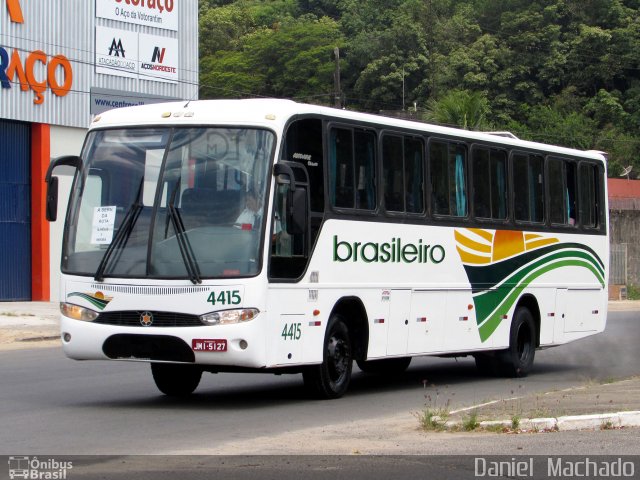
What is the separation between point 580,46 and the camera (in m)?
80.7

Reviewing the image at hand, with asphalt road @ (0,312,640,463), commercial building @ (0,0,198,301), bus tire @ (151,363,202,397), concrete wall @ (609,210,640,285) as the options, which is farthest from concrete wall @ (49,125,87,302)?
concrete wall @ (609,210,640,285)

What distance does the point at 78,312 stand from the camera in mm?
12875

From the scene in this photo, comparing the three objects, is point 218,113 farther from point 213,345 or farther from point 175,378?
point 175,378

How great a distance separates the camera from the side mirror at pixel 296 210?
41.7 ft

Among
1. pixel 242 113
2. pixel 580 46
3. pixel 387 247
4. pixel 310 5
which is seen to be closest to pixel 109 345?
pixel 242 113

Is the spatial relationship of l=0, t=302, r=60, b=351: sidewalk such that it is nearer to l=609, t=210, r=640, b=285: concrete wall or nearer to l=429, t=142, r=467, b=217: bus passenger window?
l=429, t=142, r=467, b=217: bus passenger window

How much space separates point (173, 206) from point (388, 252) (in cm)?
321

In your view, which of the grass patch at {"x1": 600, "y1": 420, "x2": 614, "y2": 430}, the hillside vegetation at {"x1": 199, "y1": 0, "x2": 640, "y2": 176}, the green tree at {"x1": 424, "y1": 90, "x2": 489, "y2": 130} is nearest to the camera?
the grass patch at {"x1": 600, "y1": 420, "x2": 614, "y2": 430}

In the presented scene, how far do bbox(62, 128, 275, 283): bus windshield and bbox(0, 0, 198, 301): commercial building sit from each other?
1992 centimetres

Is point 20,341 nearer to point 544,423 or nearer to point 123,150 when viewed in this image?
point 123,150

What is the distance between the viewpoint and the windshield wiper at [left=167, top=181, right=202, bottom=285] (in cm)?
1233

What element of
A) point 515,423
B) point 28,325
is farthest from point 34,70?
point 515,423

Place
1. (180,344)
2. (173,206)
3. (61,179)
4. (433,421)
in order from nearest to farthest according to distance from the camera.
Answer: (433,421), (180,344), (173,206), (61,179)

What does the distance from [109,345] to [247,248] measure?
177cm
